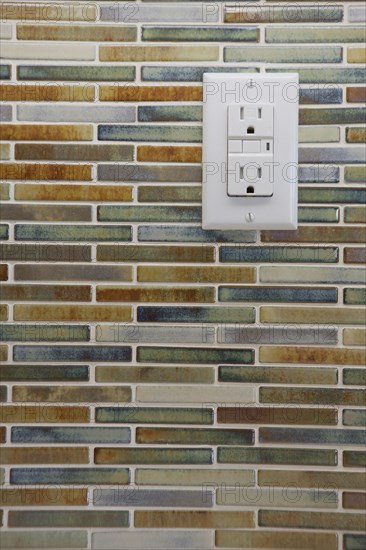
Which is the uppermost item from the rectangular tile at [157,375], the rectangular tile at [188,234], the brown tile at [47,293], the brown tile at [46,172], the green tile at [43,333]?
the brown tile at [46,172]

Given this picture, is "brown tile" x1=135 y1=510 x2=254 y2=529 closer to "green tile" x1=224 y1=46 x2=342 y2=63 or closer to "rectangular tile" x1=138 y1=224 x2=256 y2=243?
"rectangular tile" x1=138 y1=224 x2=256 y2=243

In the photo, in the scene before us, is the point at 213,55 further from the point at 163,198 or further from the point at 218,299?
Answer: the point at 218,299

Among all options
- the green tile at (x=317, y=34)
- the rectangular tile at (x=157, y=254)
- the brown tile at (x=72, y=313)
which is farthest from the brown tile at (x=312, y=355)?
the green tile at (x=317, y=34)

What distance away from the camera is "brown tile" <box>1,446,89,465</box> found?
1230mm

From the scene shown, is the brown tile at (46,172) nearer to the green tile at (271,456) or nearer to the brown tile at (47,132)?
the brown tile at (47,132)

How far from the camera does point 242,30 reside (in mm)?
1208

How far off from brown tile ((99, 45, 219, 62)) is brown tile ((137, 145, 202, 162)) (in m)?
0.19

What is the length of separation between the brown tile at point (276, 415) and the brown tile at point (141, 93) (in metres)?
0.67

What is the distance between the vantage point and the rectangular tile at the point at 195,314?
1.23 m

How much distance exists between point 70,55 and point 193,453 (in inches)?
35.0

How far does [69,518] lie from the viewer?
4.02ft

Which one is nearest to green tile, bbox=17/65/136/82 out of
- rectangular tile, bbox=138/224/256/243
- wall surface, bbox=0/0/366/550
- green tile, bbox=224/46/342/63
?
wall surface, bbox=0/0/366/550

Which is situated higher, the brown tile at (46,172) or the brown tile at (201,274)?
the brown tile at (46,172)

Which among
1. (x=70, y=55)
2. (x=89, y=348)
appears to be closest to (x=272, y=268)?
(x=89, y=348)
